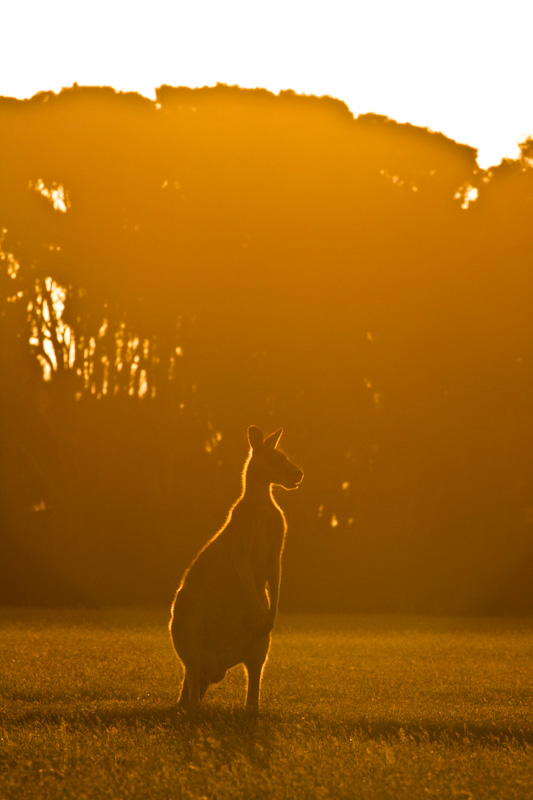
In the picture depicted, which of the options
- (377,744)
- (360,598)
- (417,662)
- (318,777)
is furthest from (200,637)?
(360,598)

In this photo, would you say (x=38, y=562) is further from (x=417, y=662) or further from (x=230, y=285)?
(x=417, y=662)

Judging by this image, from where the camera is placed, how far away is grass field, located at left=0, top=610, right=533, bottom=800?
7.32 m

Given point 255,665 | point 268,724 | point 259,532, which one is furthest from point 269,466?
point 268,724

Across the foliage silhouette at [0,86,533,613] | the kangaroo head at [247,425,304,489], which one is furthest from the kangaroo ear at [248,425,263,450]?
the foliage silhouette at [0,86,533,613]

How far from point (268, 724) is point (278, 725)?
0.26ft

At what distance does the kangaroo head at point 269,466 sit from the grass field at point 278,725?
6.19 ft

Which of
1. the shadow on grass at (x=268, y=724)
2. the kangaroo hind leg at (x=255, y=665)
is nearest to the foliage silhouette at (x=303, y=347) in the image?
the shadow on grass at (x=268, y=724)

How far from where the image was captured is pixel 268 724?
31.0 ft

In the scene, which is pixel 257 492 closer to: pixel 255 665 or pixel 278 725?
pixel 255 665

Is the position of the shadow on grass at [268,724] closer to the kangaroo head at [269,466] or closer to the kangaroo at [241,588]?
the kangaroo at [241,588]

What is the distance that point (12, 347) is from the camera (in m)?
30.3

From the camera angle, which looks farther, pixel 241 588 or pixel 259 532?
pixel 259 532

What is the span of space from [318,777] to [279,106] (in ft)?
78.5

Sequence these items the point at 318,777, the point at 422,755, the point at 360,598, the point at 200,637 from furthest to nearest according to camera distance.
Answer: the point at 360,598 → the point at 200,637 → the point at 422,755 → the point at 318,777
